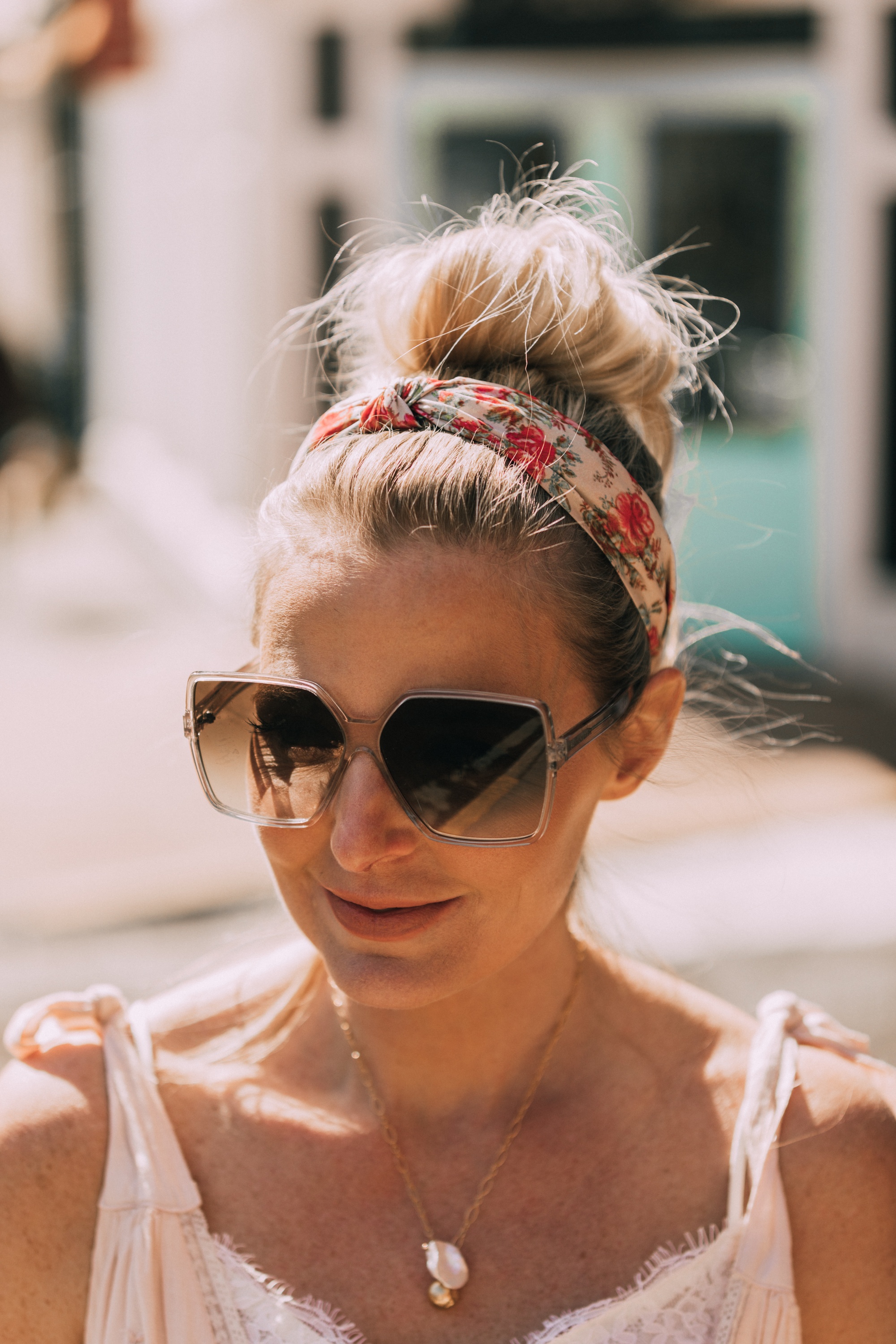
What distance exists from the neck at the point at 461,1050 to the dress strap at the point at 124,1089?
23 centimetres

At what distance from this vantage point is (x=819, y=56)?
730cm

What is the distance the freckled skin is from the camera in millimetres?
1302

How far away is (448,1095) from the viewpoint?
59.6 inches

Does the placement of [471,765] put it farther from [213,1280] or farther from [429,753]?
[213,1280]

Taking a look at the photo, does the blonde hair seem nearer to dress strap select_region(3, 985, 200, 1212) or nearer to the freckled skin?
the freckled skin

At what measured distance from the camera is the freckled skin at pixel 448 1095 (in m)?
1.30

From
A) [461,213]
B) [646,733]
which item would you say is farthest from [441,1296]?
[461,213]

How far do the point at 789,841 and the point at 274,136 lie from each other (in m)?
5.65

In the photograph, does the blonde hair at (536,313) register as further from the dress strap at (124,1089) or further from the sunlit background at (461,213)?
the sunlit background at (461,213)

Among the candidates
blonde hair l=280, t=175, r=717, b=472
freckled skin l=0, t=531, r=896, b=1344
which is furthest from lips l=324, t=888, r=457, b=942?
blonde hair l=280, t=175, r=717, b=472

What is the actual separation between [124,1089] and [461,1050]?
1.22 ft

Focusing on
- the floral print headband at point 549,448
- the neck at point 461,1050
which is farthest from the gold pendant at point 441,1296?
the floral print headband at point 549,448

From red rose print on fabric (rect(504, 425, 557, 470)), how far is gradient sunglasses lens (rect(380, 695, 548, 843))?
0.86 ft

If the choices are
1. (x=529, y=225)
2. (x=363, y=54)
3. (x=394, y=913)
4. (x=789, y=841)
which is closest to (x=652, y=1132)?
(x=394, y=913)
